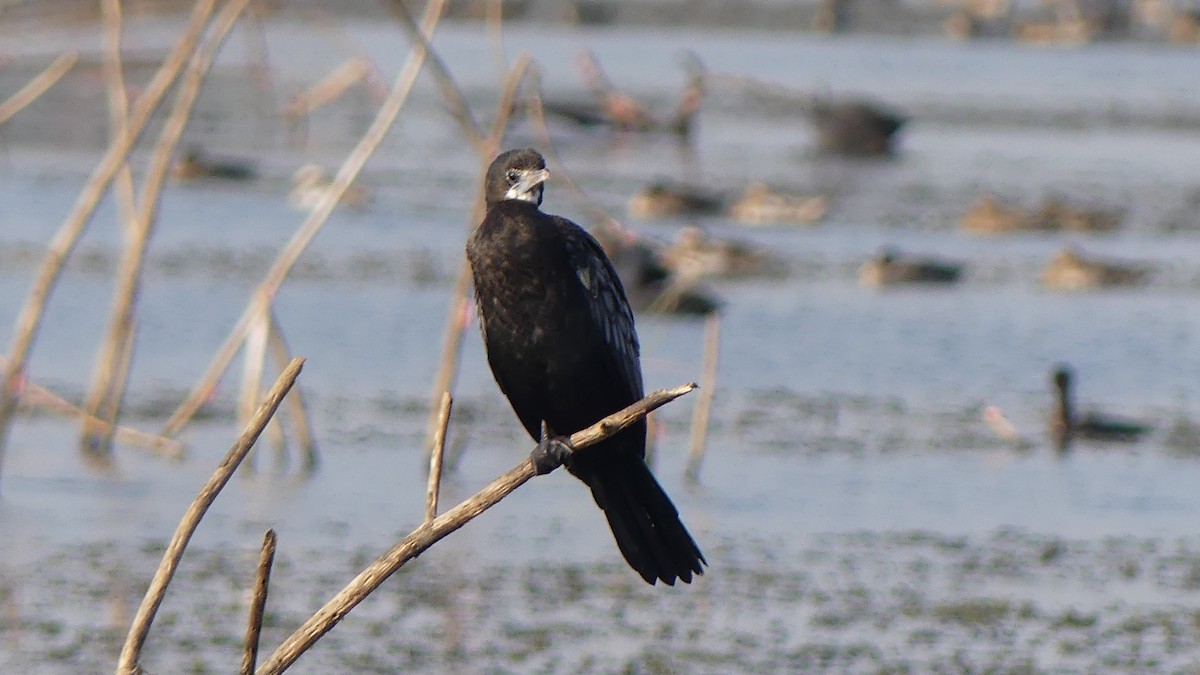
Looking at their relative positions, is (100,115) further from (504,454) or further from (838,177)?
(504,454)

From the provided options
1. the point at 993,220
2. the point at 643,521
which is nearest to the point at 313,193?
the point at 993,220

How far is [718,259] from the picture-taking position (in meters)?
20.3

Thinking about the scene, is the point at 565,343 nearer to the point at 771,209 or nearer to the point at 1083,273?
the point at 1083,273

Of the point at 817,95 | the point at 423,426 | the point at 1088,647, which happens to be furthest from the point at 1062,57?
the point at 1088,647

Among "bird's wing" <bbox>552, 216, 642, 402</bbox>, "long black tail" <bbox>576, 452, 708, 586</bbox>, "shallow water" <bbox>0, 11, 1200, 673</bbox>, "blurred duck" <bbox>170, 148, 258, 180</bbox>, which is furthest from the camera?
"blurred duck" <bbox>170, 148, 258, 180</bbox>

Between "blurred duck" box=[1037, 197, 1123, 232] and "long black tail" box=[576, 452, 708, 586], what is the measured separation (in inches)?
758

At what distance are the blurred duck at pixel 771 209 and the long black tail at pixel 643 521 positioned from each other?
18.7 meters

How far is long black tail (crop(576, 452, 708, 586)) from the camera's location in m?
5.11

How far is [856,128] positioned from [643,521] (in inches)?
1062

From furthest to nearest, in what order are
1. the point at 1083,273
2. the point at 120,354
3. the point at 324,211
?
the point at 1083,273
the point at 120,354
the point at 324,211

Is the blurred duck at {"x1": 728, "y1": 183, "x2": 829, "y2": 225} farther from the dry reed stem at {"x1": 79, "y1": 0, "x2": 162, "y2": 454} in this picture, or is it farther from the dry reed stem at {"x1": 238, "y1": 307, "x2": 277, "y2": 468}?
the dry reed stem at {"x1": 238, "y1": 307, "x2": 277, "y2": 468}

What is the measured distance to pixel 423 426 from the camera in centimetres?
1376

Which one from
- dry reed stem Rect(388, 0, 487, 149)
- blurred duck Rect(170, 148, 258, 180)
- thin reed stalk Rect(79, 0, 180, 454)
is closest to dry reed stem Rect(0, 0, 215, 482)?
thin reed stalk Rect(79, 0, 180, 454)

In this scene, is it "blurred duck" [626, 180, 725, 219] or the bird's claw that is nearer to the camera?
the bird's claw
